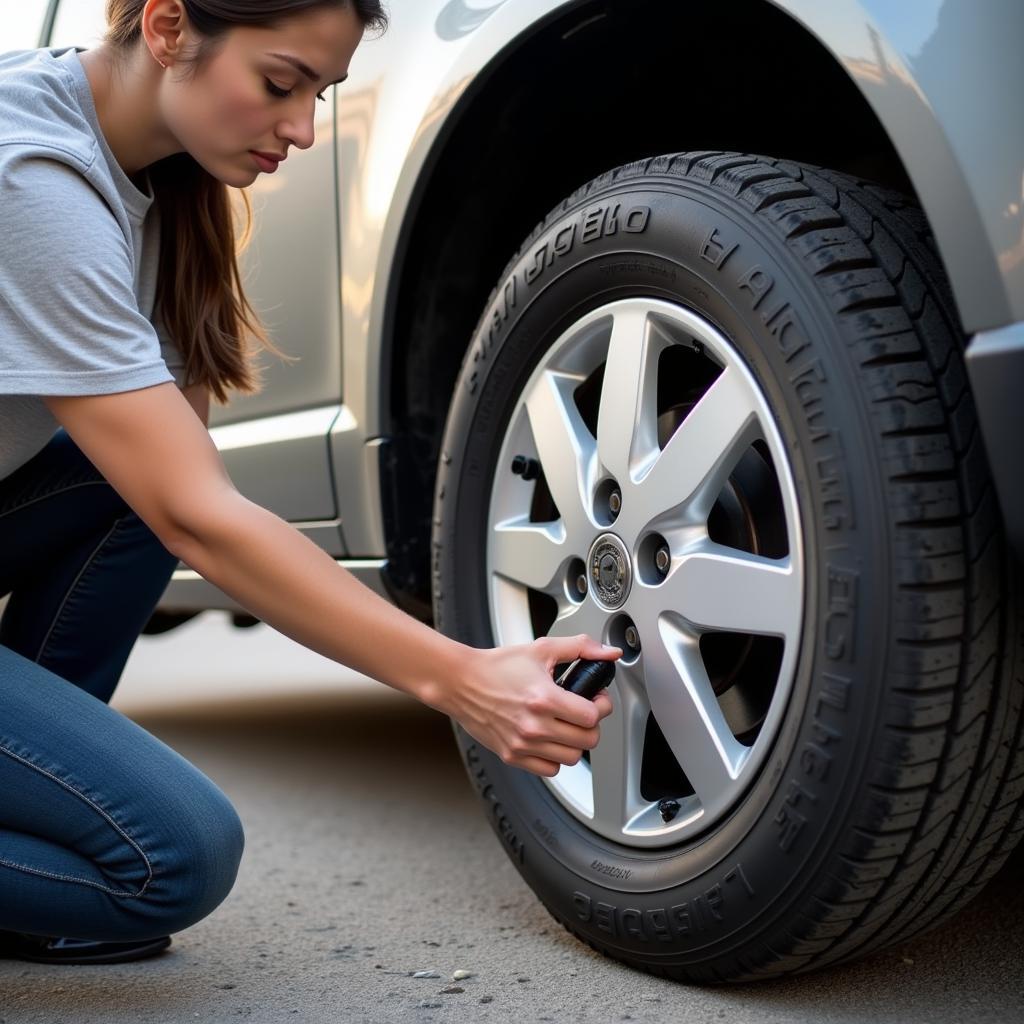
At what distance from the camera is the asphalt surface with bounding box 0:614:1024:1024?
1.23 m

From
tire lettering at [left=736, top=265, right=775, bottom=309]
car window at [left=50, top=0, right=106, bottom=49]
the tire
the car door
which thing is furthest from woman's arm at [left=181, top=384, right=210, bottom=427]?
car window at [left=50, top=0, right=106, bottom=49]

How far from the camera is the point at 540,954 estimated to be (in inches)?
55.5

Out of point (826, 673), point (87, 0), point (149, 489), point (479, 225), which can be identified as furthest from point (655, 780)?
point (87, 0)

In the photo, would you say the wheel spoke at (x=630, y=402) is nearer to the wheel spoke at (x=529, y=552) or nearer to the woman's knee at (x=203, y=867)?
the wheel spoke at (x=529, y=552)

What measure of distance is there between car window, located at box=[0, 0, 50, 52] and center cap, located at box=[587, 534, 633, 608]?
5.05 feet

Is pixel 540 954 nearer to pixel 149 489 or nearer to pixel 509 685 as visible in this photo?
pixel 509 685

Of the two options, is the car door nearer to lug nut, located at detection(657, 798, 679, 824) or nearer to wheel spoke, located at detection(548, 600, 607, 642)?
wheel spoke, located at detection(548, 600, 607, 642)

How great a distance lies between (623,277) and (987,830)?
636 millimetres

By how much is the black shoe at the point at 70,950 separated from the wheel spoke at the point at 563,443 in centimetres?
65

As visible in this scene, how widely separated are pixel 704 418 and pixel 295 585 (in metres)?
0.42

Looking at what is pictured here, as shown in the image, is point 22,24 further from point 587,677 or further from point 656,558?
point 587,677

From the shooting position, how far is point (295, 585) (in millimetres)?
1114

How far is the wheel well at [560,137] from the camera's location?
1470 millimetres

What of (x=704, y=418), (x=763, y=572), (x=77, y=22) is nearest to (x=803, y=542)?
(x=763, y=572)
